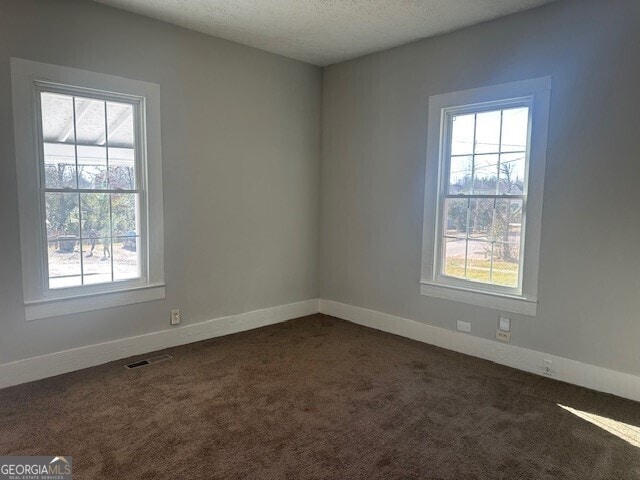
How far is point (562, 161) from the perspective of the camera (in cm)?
323

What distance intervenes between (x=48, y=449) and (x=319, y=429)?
1472 mm

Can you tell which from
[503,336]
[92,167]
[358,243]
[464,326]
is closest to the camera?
[92,167]

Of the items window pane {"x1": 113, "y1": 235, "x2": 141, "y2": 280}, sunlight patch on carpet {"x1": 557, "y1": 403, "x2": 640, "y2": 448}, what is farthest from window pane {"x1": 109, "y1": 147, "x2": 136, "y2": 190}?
sunlight patch on carpet {"x1": 557, "y1": 403, "x2": 640, "y2": 448}

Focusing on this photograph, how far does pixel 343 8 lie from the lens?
3.37m

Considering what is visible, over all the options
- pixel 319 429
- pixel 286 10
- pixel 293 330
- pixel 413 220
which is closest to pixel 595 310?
pixel 413 220

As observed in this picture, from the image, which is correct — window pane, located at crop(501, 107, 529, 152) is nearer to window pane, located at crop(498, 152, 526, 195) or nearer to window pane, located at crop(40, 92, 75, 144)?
window pane, located at crop(498, 152, 526, 195)

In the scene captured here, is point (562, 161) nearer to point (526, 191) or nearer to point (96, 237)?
point (526, 191)

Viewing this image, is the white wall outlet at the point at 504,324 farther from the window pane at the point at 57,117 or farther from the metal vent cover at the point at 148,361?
the window pane at the point at 57,117

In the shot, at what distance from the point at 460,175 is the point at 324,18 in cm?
176

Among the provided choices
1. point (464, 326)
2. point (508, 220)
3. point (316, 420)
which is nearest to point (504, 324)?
point (464, 326)

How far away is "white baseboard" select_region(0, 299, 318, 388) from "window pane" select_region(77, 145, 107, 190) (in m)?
1.29

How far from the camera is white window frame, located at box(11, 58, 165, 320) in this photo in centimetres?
304

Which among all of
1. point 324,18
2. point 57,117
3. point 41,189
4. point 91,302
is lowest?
point 91,302

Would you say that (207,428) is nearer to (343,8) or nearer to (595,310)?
(595,310)
